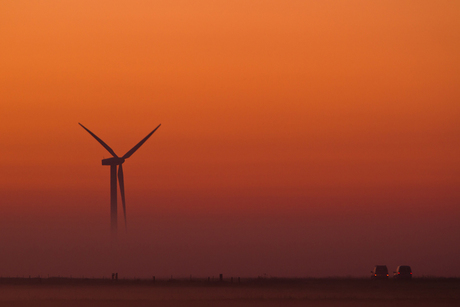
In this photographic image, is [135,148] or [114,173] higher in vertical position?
[135,148]

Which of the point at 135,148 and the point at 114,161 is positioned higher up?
the point at 135,148

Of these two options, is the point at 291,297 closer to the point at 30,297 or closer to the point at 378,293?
the point at 378,293

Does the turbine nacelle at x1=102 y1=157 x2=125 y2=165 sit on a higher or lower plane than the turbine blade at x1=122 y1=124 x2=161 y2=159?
lower

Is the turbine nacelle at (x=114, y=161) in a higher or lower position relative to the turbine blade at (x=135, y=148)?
lower

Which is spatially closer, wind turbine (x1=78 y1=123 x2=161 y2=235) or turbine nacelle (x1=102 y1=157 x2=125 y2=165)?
wind turbine (x1=78 y1=123 x2=161 y2=235)

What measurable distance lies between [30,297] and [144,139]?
132ft

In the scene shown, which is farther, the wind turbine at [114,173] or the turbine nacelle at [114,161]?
the turbine nacelle at [114,161]

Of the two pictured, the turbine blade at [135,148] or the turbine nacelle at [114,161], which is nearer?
the turbine blade at [135,148]

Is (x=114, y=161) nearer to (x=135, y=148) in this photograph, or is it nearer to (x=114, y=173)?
(x=114, y=173)

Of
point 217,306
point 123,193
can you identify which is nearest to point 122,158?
point 123,193

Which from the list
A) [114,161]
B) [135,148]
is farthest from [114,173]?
[135,148]

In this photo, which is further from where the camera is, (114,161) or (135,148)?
(114,161)

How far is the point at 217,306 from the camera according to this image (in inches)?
2100

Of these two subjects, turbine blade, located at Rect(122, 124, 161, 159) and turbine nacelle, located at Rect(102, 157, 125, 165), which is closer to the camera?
turbine blade, located at Rect(122, 124, 161, 159)
